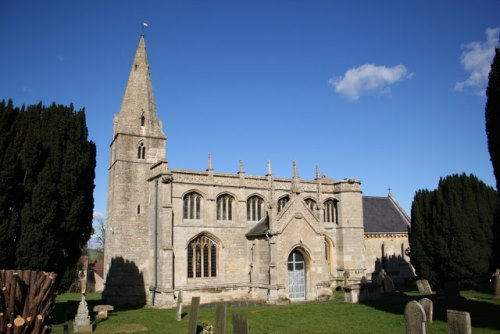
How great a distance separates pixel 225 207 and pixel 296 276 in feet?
23.0

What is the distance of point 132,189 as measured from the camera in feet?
97.3

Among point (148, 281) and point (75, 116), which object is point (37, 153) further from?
point (148, 281)

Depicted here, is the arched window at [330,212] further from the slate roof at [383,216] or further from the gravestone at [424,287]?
the gravestone at [424,287]

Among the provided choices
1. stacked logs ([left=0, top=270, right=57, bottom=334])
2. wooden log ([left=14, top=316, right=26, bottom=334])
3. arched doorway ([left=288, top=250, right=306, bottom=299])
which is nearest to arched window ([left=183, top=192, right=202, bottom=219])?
arched doorway ([left=288, top=250, right=306, bottom=299])

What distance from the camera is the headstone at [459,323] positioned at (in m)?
8.27

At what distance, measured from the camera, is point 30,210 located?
720 inches

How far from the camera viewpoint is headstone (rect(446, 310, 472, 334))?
8266 mm

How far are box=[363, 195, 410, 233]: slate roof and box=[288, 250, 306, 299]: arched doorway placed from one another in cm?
1179

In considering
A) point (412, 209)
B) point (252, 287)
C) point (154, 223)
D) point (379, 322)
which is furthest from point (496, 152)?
point (154, 223)

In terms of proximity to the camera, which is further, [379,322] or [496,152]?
[379,322]

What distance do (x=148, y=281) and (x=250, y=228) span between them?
26.4ft

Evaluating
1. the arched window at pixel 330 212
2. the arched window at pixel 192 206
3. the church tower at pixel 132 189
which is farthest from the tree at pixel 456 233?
the church tower at pixel 132 189

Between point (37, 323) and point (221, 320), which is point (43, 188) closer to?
point (37, 323)

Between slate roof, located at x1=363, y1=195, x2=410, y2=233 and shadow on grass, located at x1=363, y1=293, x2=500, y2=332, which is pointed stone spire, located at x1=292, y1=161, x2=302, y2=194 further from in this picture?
slate roof, located at x1=363, y1=195, x2=410, y2=233
